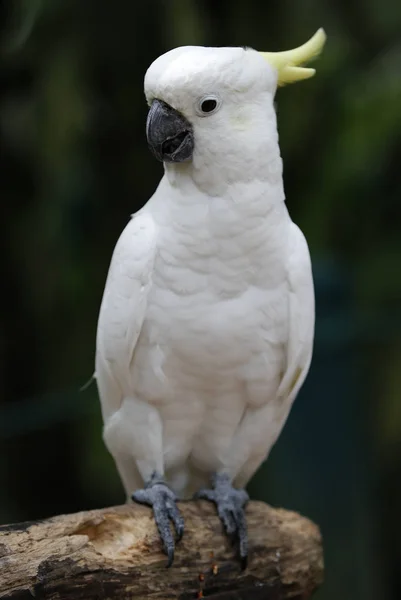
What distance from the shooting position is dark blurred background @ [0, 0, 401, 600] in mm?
2717

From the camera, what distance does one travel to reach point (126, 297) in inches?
64.0

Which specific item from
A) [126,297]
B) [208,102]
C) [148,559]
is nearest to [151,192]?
[126,297]

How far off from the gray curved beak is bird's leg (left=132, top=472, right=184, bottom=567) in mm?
651

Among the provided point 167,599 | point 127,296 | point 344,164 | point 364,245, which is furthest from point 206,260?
point 364,245

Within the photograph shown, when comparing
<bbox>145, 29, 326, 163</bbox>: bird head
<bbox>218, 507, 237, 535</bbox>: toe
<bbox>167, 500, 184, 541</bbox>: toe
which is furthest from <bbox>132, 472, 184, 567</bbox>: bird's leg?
<bbox>145, 29, 326, 163</bbox>: bird head

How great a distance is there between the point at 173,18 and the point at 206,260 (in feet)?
4.29

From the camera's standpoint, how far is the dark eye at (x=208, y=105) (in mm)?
1484

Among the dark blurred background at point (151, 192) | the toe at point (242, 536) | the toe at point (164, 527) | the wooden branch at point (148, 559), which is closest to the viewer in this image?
the wooden branch at point (148, 559)

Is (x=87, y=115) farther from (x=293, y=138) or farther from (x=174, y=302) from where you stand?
(x=174, y=302)

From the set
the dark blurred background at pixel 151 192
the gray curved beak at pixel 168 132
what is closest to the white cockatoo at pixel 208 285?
the gray curved beak at pixel 168 132

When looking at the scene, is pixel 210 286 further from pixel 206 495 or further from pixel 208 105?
pixel 206 495

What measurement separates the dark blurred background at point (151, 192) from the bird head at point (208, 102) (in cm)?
113

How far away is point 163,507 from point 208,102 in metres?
0.77

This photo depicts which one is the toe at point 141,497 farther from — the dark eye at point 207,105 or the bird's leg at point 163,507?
the dark eye at point 207,105
